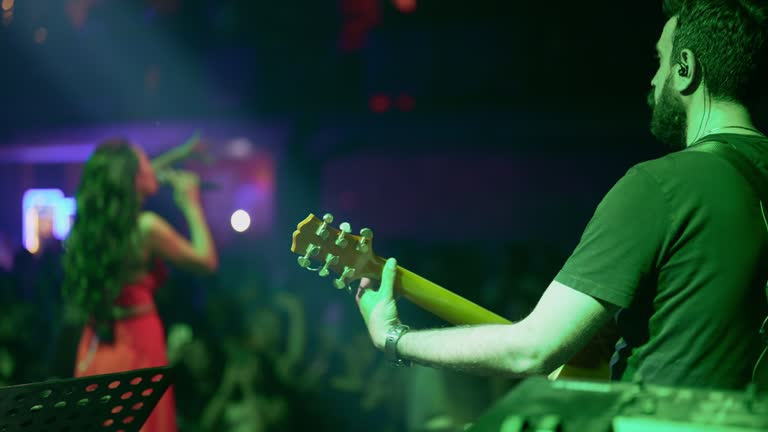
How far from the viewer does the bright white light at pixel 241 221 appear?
9.15 meters

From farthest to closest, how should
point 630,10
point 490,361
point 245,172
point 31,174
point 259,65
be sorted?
point 31,174, point 245,172, point 259,65, point 630,10, point 490,361

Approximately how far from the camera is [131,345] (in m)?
3.18

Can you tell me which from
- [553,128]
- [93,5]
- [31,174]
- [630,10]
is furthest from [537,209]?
[31,174]

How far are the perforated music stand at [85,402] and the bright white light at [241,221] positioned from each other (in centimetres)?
772

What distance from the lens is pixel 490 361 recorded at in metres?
1.52

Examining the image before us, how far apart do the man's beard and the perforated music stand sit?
1140 millimetres

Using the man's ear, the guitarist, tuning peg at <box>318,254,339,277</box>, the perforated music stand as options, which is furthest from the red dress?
the man's ear

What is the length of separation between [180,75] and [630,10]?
4.26 metres

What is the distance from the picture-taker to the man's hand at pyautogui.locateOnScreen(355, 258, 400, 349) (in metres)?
1.69

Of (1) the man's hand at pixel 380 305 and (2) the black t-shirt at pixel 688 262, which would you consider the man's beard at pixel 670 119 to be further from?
(1) the man's hand at pixel 380 305

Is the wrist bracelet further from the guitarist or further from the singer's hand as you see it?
the singer's hand

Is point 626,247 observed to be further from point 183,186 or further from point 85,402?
point 183,186

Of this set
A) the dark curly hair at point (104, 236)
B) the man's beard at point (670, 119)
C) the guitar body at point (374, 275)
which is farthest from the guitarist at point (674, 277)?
the dark curly hair at point (104, 236)

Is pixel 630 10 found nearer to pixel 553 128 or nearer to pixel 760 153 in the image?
pixel 553 128
